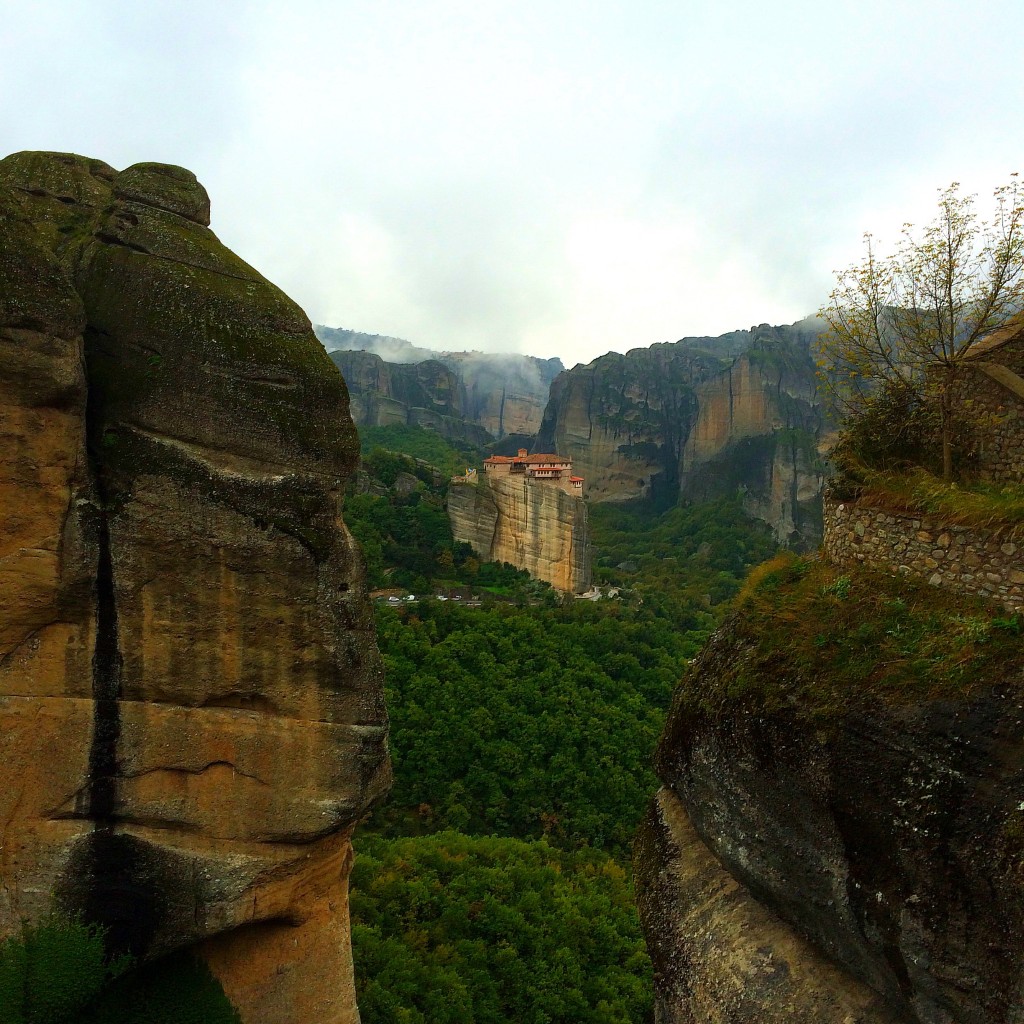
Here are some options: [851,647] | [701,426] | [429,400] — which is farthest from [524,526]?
[429,400]

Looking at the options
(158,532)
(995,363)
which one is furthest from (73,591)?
(995,363)

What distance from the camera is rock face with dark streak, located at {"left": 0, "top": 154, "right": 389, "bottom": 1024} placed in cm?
616

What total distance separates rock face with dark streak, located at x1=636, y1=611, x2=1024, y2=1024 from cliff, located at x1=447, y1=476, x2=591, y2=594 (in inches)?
1614

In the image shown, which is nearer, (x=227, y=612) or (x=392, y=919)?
(x=227, y=612)

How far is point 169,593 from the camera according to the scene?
6566mm

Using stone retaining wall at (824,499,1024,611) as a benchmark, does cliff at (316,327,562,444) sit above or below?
above

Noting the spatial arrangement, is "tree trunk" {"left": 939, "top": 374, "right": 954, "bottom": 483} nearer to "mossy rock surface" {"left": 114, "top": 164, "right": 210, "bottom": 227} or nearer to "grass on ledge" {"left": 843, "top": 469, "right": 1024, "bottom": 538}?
"grass on ledge" {"left": 843, "top": 469, "right": 1024, "bottom": 538}

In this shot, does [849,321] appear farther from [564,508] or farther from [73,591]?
[564,508]

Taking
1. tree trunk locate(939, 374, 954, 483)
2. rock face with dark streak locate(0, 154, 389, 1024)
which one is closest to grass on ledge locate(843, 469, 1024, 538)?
tree trunk locate(939, 374, 954, 483)

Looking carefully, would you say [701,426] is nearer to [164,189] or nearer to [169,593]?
[164,189]

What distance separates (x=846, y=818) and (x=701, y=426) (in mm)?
82862

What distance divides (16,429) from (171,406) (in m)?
1.22

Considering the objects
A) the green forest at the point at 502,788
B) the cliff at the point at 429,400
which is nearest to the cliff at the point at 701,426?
the cliff at the point at 429,400

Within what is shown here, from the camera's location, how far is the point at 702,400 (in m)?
84.8
